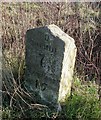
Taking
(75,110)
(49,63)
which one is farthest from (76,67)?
(75,110)

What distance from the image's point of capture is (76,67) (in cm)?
445

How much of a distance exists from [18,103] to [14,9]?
2493 mm

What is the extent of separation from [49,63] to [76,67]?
872 millimetres

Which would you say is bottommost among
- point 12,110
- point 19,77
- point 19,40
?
point 12,110

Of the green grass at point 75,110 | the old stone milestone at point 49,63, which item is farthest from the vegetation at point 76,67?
the old stone milestone at point 49,63

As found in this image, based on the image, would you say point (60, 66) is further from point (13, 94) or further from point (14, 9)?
point (14, 9)

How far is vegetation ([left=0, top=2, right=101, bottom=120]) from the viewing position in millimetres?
3582

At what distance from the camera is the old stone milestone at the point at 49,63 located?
351 cm

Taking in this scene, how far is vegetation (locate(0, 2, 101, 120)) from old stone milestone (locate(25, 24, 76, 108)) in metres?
0.12

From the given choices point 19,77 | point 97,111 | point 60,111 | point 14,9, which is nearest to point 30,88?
point 19,77

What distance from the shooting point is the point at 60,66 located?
3.54 m

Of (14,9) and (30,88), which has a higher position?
(14,9)

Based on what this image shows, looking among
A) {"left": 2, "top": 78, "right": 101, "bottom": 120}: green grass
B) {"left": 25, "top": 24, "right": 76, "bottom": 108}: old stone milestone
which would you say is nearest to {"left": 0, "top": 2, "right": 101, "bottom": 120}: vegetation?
{"left": 2, "top": 78, "right": 101, "bottom": 120}: green grass

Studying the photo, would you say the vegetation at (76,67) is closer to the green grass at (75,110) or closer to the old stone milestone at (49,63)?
the green grass at (75,110)
